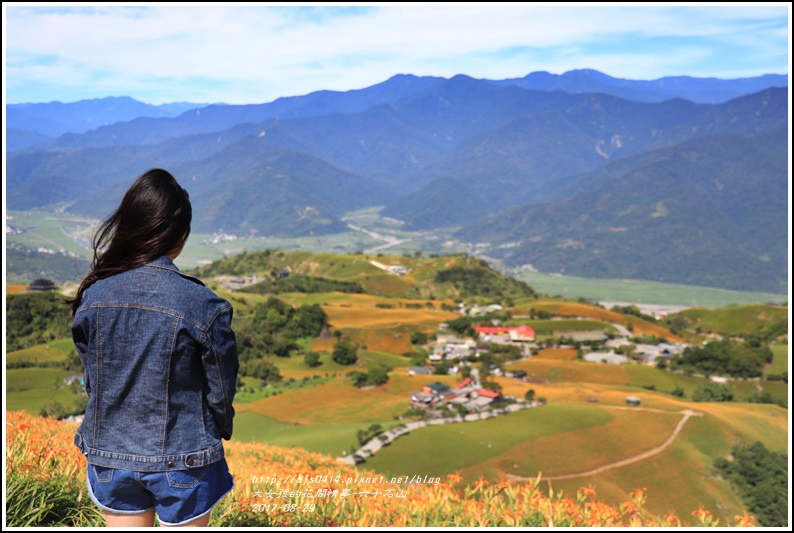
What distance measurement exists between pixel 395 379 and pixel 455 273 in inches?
2747

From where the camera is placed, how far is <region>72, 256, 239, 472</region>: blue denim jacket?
239cm

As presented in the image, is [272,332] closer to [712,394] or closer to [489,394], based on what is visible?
[489,394]

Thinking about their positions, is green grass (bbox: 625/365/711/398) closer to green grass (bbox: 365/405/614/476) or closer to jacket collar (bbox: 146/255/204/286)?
green grass (bbox: 365/405/614/476)

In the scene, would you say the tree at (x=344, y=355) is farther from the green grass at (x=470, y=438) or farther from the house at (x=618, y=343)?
the house at (x=618, y=343)

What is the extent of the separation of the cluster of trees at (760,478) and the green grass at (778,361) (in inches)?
1410

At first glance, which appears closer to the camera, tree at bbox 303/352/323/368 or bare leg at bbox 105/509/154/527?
bare leg at bbox 105/509/154/527

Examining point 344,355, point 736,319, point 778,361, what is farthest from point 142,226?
point 736,319

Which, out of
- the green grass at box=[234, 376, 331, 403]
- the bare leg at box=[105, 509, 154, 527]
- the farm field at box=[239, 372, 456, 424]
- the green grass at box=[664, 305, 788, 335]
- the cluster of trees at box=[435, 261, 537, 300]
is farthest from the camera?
the cluster of trees at box=[435, 261, 537, 300]

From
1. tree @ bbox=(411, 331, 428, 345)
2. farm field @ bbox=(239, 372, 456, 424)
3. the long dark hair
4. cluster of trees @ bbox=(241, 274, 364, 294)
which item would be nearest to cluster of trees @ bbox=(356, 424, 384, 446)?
farm field @ bbox=(239, 372, 456, 424)

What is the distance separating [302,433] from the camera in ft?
80.7

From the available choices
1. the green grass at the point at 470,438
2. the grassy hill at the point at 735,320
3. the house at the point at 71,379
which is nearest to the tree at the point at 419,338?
the green grass at the point at 470,438

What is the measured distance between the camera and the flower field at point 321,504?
148 inches

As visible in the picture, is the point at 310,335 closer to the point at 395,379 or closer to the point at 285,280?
the point at 395,379

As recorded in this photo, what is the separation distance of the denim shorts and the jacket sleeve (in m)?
0.25
